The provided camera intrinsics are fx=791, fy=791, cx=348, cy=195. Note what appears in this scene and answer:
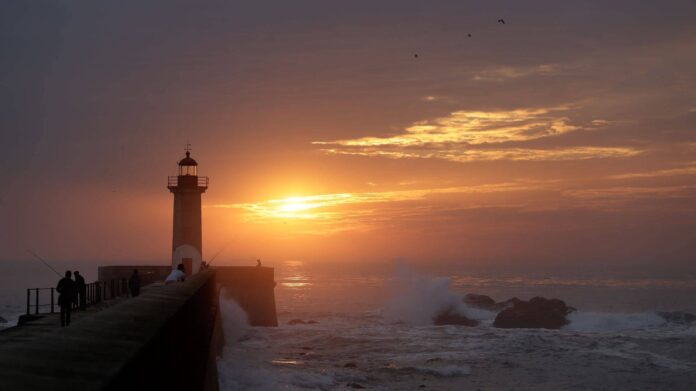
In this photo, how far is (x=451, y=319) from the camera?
59.8 metres

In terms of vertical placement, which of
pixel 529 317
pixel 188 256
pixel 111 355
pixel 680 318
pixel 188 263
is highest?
pixel 188 256

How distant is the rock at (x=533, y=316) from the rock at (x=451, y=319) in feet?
12.0

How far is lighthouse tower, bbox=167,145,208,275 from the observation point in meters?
41.3

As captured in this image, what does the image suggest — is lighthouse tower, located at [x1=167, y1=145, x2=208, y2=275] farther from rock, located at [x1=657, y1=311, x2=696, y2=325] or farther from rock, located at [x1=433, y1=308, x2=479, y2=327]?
rock, located at [x1=657, y1=311, x2=696, y2=325]

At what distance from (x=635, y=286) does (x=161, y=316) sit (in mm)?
116841

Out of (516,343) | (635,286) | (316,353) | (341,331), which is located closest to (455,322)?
(341,331)

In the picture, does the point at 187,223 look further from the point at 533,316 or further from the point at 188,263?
the point at 533,316

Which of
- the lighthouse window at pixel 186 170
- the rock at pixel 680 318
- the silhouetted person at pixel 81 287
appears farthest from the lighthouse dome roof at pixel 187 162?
the rock at pixel 680 318

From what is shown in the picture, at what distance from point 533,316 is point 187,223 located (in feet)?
81.5

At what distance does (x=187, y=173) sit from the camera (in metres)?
42.1

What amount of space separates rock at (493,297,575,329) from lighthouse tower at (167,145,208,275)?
2208 cm

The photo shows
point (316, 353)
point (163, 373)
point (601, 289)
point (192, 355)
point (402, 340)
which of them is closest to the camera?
point (163, 373)

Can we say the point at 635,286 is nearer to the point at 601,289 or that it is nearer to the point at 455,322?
the point at 601,289

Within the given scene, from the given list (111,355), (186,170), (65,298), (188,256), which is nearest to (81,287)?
(65,298)
